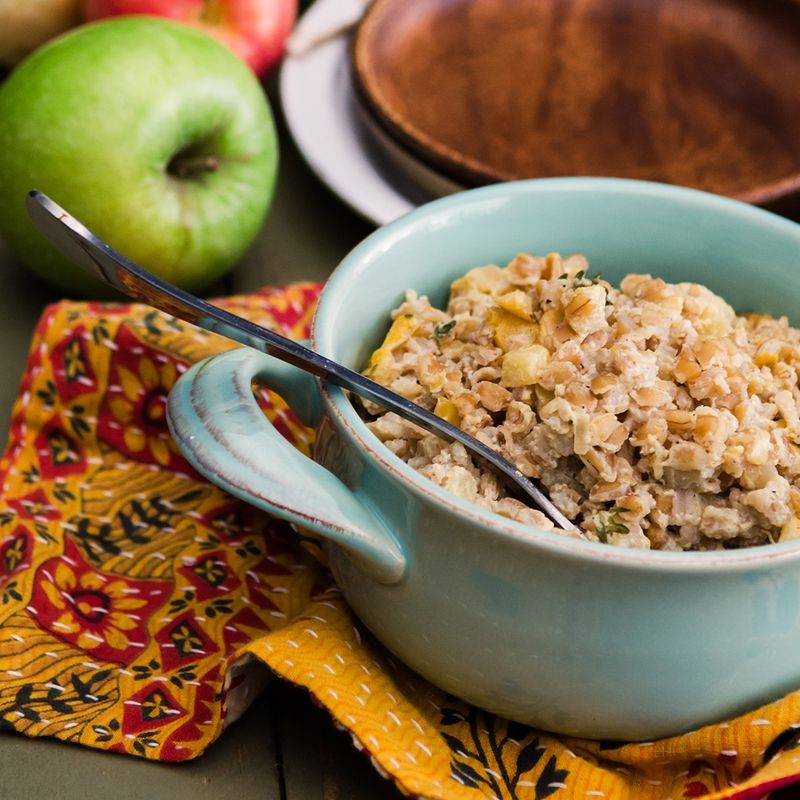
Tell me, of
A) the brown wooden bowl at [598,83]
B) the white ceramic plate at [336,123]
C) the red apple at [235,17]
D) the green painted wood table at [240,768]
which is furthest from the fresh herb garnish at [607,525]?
the red apple at [235,17]

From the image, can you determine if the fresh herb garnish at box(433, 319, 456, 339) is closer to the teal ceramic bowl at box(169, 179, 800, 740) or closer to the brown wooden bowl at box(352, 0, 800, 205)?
the teal ceramic bowl at box(169, 179, 800, 740)

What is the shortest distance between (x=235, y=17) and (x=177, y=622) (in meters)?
1.07

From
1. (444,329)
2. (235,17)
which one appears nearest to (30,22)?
(235,17)

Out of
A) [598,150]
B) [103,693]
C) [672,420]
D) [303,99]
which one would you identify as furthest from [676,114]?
[103,693]

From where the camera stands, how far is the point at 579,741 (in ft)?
2.85

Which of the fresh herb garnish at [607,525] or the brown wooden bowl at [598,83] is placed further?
the brown wooden bowl at [598,83]

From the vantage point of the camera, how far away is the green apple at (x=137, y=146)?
1296 mm

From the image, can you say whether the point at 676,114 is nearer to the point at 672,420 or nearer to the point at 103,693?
the point at 672,420

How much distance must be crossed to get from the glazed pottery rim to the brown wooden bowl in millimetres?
411

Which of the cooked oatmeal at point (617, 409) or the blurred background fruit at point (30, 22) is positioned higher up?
the cooked oatmeal at point (617, 409)

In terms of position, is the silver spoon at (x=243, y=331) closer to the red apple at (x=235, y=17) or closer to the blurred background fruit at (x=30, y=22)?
the red apple at (x=235, y=17)

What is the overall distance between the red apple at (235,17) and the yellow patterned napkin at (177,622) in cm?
62

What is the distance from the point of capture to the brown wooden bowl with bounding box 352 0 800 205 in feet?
5.10

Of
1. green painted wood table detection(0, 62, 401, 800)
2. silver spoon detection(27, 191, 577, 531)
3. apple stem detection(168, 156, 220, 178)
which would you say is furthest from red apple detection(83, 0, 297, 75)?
green painted wood table detection(0, 62, 401, 800)
